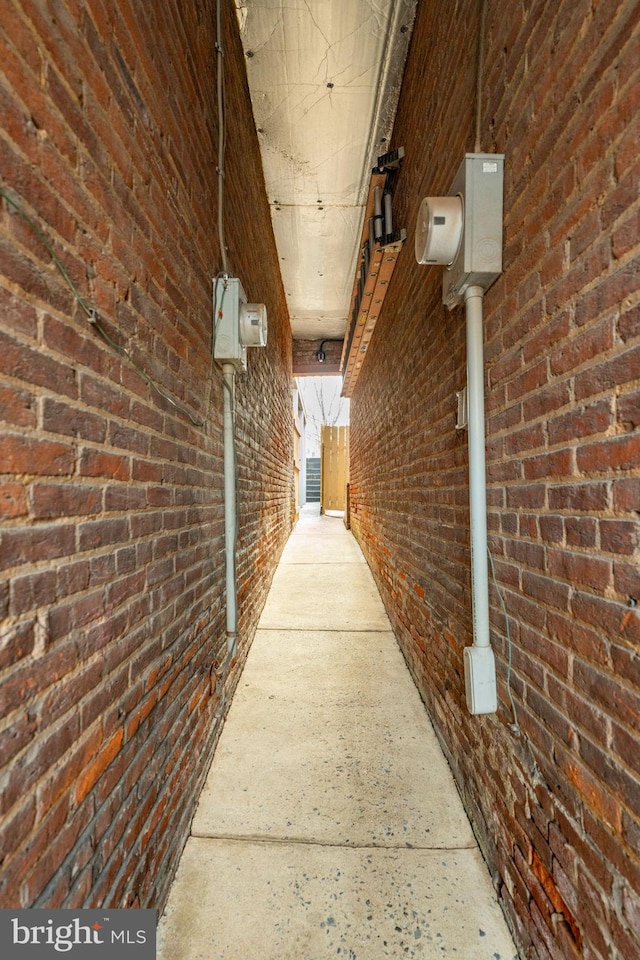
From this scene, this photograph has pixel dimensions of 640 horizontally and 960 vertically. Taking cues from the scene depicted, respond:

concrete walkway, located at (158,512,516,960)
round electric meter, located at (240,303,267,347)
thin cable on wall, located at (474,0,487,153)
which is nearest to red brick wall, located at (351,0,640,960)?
thin cable on wall, located at (474,0,487,153)

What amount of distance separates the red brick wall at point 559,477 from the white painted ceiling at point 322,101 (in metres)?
0.96

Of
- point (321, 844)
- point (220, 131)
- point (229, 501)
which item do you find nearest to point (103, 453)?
point (229, 501)

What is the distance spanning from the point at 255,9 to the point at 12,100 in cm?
237

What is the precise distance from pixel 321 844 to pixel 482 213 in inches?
81.6

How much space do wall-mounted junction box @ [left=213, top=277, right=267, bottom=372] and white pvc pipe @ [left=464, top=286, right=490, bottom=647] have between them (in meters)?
0.99

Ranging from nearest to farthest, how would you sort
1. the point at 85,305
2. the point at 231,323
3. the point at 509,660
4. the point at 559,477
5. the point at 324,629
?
the point at 85,305
the point at 559,477
the point at 509,660
the point at 231,323
the point at 324,629

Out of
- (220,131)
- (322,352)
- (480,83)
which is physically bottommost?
(480,83)

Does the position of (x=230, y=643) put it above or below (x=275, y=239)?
below

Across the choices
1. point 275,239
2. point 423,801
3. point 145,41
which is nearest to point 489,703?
point 423,801

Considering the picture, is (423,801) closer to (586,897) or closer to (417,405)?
(586,897)

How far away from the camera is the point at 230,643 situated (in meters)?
1.97

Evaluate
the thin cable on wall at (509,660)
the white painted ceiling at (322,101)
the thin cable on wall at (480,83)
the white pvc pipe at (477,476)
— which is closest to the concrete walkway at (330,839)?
the thin cable on wall at (509,660)

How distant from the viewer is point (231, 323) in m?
1.78

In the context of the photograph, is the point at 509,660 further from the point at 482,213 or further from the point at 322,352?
the point at 322,352
